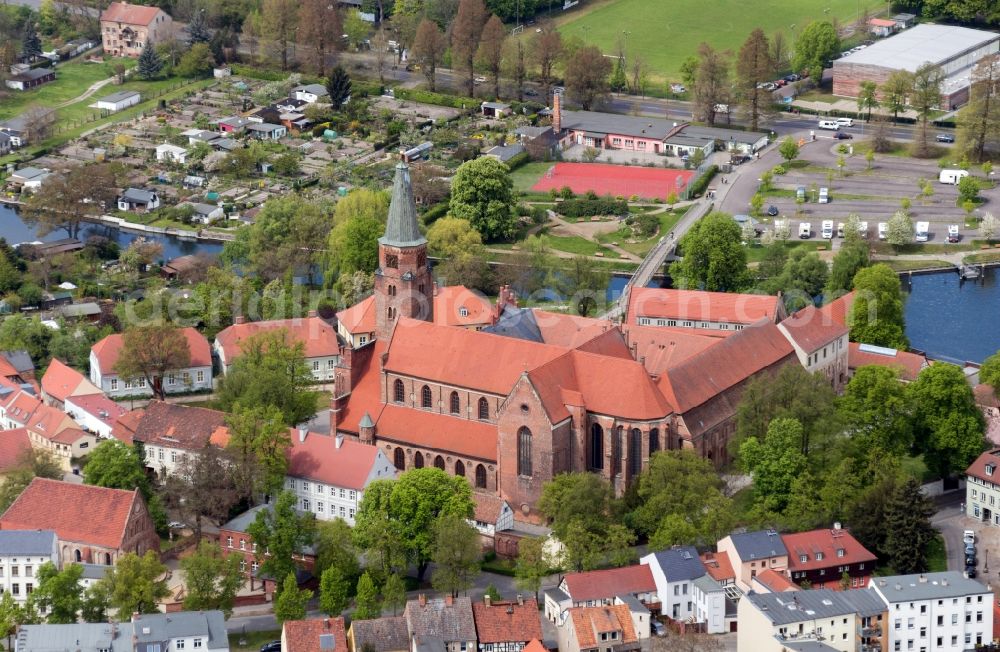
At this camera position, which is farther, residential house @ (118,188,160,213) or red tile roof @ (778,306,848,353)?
residential house @ (118,188,160,213)

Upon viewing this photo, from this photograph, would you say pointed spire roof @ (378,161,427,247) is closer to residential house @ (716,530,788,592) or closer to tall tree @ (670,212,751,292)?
residential house @ (716,530,788,592)

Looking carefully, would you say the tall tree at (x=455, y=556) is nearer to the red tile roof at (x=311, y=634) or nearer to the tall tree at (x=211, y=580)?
the red tile roof at (x=311, y=634)

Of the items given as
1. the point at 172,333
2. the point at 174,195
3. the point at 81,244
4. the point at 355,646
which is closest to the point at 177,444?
the point at 172,333

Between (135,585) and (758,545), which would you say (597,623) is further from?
(135,585)

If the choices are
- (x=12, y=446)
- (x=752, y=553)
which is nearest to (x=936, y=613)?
(x=752, y=553)

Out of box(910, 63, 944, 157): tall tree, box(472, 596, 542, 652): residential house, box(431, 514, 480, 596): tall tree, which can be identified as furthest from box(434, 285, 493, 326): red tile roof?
box(910, 63, 944, 157): tall tree

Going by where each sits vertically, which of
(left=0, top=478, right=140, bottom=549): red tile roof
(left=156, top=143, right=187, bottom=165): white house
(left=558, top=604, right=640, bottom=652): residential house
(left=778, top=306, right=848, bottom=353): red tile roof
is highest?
(left=156, top=143, right=187, bottom=165): white house

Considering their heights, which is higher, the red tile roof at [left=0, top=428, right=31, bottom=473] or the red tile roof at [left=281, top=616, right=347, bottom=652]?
the red tile roof at [left=0, top=428, right=31, bottom=473]
